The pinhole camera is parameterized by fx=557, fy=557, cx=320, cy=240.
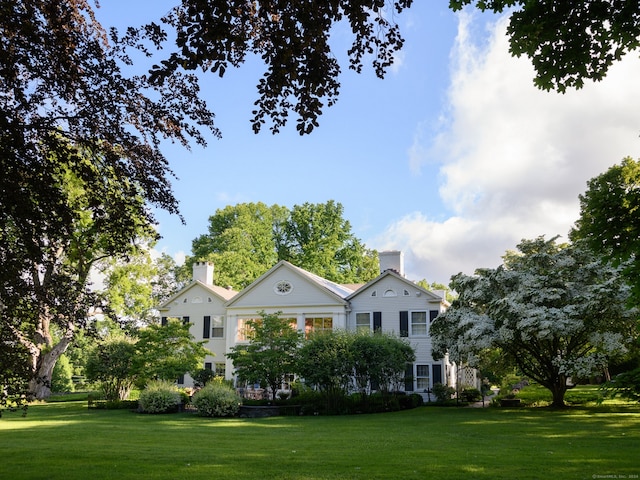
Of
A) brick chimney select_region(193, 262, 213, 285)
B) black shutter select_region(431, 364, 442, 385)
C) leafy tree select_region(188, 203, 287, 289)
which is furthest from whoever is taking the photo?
leafy tree select_region(188, 203, 287, 289)

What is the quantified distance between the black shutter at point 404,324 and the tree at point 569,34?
24.0 meters

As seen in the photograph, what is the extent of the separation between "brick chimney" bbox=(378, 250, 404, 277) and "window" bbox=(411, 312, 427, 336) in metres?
3.21

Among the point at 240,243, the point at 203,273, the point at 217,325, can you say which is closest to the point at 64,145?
the point at 217,325

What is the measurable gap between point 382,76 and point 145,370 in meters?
23.6

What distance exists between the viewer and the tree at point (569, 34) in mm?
7367

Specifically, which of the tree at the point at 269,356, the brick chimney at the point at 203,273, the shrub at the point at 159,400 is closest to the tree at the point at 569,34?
the tree at the point at 269,356

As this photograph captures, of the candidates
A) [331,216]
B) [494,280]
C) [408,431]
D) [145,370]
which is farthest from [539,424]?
[331,216]

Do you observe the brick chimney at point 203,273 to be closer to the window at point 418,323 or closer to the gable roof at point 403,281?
the gable roof at point 403,281

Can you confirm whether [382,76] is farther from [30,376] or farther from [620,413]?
[620,413]

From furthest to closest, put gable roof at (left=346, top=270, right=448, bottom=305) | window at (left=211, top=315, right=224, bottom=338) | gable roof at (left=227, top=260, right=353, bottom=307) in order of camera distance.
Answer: window at (left=211, top=315, right=224, bottom=338) < gable roof at (left=227, top=260, right=353, bottom=307) < gable roof at (left=346, top=270, right=448, bottom=305)

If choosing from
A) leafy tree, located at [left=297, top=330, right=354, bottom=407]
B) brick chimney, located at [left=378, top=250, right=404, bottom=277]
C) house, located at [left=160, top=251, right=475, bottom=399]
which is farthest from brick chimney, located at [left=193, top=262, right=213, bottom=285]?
leafy tree, located at [left=297, top=330, right=354, bottom=407]

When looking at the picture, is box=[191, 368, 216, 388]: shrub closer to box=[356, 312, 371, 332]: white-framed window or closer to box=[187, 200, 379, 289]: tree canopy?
box=[356, 312, 371, 332]: white-framed window

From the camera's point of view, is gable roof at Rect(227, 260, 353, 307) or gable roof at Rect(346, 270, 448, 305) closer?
gable roof at Rect(346, 270, 448, 305)

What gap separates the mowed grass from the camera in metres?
8.59
